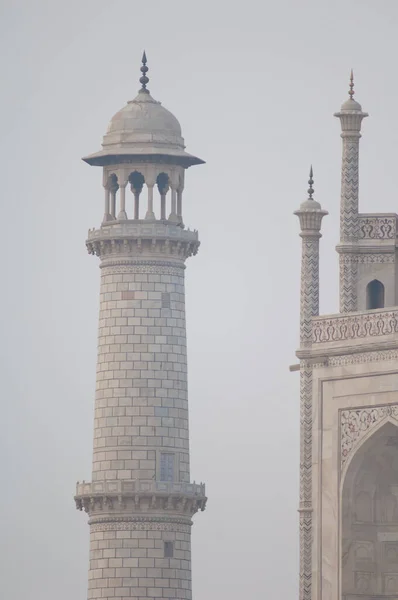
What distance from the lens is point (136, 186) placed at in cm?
7150

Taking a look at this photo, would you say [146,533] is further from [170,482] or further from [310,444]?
[310,444]

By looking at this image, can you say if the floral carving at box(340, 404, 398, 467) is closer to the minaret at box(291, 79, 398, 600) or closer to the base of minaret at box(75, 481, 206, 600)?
the minaret at box(291, 79, 398, 600)

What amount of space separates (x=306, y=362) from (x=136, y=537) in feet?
39.2

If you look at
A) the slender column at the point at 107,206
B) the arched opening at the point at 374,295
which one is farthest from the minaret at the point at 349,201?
the slender column at the point at 107,206

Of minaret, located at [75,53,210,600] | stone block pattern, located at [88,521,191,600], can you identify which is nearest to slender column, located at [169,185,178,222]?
minaret, located at [75,53,210,600]

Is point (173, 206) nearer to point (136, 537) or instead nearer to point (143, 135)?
point (143, 135)

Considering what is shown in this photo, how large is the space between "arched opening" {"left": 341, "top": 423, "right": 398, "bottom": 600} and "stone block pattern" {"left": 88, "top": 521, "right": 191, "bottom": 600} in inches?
482

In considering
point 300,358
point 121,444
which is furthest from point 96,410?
point 300,358

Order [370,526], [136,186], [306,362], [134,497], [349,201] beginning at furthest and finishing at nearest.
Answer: [136,186] → [134,497] → [349,201] → [306,362] → [370,526]

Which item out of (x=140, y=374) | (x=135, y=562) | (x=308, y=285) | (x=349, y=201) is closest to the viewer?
(x=308, y=285)

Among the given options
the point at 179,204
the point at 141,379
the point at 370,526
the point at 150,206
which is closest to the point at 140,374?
the point at 141,379

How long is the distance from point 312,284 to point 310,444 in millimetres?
2857

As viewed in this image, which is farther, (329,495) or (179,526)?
(179,526)

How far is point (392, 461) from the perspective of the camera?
57.8m
